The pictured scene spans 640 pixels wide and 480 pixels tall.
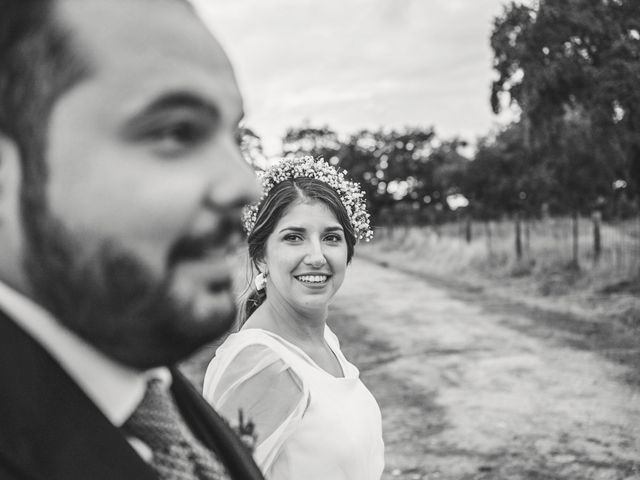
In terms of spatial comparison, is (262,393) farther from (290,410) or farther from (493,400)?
(493,400)

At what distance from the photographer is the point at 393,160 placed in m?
55.2

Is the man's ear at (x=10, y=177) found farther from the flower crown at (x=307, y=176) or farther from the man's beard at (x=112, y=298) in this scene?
the flower crown at (x=307, y=176)

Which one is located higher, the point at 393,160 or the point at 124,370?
the point at 393,160

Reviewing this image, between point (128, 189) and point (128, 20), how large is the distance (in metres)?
0.17

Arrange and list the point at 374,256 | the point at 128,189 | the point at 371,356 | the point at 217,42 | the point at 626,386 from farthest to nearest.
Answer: the point at 374,256, the point at 371,356, the point at 626,386, the point at 217,42, the point at 128,189

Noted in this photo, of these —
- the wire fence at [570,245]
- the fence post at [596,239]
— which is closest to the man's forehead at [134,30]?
the wire fence at [570,245]

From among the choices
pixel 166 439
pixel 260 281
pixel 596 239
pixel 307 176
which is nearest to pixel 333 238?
pixel 307 176

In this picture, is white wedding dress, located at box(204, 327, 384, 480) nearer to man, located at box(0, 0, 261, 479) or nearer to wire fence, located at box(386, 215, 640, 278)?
man, located at box(0, 0, 261, 479)

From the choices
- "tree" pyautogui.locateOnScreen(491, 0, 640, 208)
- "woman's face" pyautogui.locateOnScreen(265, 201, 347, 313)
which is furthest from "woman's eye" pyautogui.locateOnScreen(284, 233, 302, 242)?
"tree" pyautogui.locateOnScreen(491, 0, 640, 208)

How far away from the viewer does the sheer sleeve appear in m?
2.18

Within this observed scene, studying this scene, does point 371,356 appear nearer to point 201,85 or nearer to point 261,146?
point 261,146

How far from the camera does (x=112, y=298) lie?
0.63m

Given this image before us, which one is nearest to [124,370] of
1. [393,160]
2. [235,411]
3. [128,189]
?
[128,189]

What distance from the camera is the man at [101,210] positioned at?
62 centimetres
